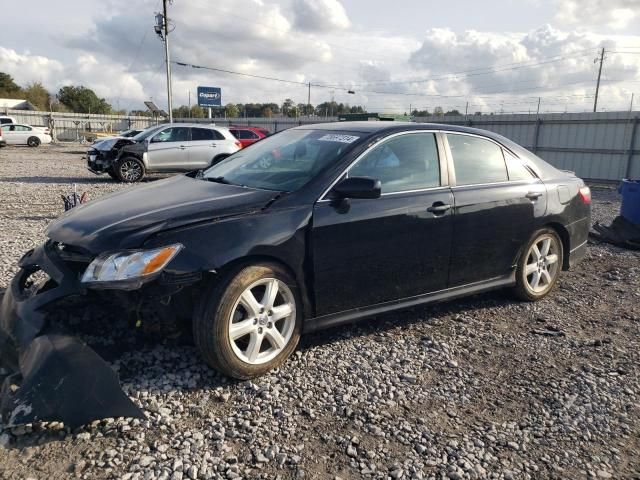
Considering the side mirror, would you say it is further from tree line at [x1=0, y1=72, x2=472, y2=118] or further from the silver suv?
tree line at [x1=0, y1=72, x2=472, y2=118]

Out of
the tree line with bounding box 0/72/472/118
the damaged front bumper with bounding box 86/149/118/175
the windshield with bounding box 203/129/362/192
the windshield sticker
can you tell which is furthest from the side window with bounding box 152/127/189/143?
the tree line with bounding box 0/72/472/118

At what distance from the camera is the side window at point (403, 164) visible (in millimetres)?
3857

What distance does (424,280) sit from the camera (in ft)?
13.2

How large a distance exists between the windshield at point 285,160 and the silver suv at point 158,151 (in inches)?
402

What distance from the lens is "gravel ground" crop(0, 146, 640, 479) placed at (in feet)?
8.32

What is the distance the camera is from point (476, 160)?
177 inches

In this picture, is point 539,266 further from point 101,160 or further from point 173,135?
point 101,160

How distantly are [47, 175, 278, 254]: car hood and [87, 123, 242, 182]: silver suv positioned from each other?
1091 centimetres

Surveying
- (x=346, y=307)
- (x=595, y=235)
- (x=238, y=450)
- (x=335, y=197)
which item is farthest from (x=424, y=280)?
(x=595, y=235)

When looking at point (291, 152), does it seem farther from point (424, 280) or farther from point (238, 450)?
point (238, 450)

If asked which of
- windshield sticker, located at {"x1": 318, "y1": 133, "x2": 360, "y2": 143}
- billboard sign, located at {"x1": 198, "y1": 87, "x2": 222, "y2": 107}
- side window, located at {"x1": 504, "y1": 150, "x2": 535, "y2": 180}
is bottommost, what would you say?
side window, located at {"x1": 504, "y1": 150, "x2": 535, "y2": 180}

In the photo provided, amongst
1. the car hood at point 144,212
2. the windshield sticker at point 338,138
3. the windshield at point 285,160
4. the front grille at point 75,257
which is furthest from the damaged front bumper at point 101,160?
the front grille at point 75,257

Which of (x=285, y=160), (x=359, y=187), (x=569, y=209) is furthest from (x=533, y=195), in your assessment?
→ (x=285, y=160)

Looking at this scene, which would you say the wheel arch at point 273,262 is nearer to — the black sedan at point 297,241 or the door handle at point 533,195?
the black sedan at point 297,241
